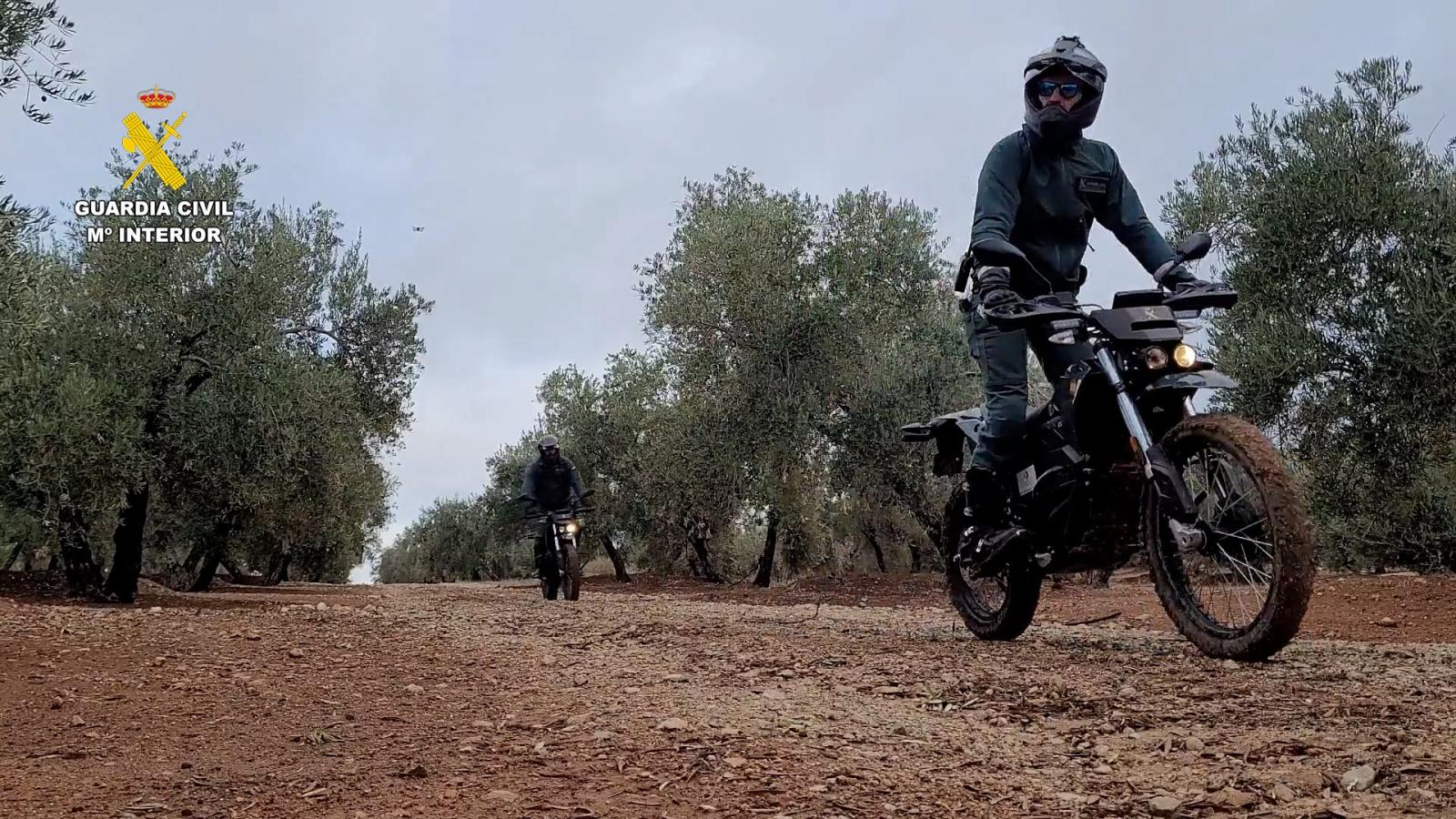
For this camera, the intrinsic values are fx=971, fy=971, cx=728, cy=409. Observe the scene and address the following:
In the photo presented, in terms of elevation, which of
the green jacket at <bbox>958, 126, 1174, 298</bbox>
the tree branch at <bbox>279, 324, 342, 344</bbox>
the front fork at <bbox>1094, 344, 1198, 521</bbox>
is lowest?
the front fork at <bbox>1094, 344, 1198, 521</bbox>

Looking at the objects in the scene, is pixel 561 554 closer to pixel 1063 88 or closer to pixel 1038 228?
pixel 1038 228

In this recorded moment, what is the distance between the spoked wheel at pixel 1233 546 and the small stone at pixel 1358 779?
1679mm

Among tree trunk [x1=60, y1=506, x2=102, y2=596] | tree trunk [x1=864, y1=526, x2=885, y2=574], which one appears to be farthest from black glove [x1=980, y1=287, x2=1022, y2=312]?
tree trunk [x1=864, y1=526, x2=885, y2=574]

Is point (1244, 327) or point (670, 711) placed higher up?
point (1244, 327)

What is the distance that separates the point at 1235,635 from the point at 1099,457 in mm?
1194

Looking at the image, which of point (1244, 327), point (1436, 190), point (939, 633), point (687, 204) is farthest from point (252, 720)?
point (687, 204)

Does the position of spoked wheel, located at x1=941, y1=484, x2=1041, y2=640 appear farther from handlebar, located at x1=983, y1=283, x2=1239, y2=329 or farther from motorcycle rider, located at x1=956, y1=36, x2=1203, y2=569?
handlebar, located at x1=983, y1=283, x2=1239, y2=329

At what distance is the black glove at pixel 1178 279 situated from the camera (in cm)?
515

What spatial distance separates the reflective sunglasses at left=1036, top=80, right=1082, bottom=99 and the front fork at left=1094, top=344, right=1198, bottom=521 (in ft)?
5.18

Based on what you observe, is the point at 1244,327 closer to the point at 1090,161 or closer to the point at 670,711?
the point at 1090,161

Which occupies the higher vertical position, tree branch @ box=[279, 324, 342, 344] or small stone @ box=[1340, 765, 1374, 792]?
tree branch @ box=[279, 324, 342, 344]

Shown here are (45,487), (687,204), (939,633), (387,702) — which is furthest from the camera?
(687,204)

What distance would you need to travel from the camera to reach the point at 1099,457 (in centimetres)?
541

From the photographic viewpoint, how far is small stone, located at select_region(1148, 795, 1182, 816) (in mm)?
2459
